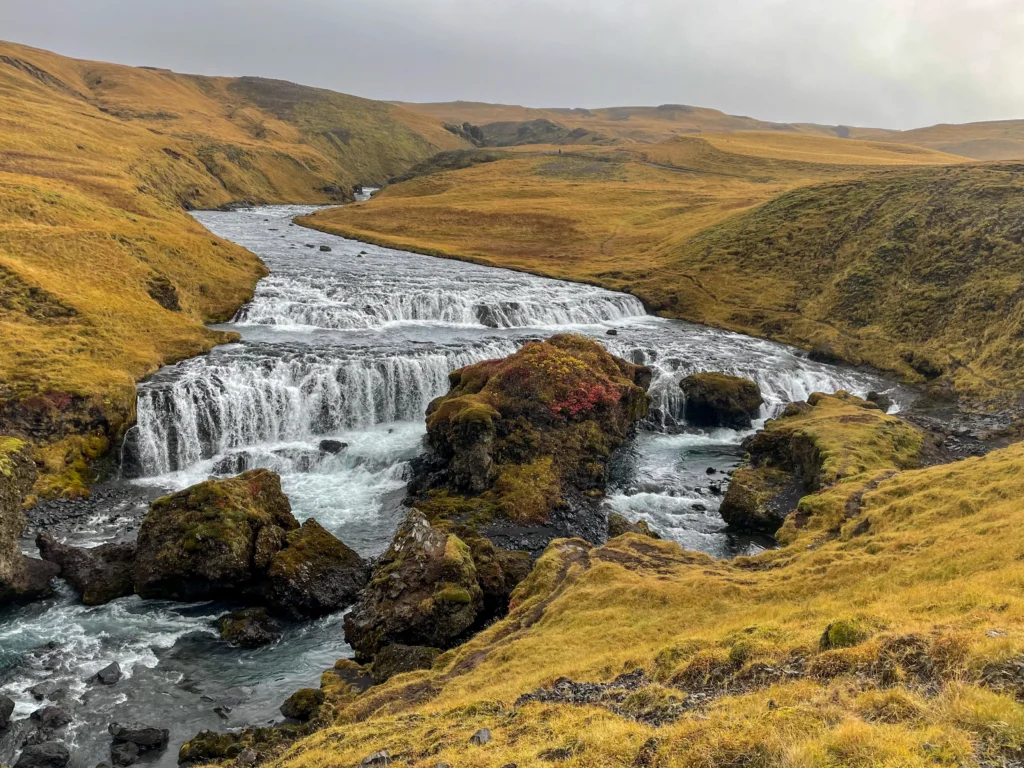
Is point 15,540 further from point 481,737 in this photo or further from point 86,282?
point 86,282

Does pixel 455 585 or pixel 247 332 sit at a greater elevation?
pixel 247 332

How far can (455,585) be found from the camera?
71.8 feet

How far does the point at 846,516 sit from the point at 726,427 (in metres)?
22.0

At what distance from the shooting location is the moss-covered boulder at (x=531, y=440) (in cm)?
3178

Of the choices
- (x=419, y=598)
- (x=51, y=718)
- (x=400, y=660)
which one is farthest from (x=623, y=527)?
(x=51, y=718)

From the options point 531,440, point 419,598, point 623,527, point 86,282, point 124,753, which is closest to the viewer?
Answer: point 124,753

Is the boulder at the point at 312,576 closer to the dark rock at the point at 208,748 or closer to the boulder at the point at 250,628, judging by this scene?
the boulder at the point at 250,628

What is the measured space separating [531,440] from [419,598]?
1574 cm

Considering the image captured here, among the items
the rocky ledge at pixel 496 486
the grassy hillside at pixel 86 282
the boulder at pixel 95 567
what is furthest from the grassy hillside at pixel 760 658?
the grassy hillside at pixel 86 282

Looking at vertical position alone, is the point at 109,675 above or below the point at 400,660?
below

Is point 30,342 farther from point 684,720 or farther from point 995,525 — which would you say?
point 995,525

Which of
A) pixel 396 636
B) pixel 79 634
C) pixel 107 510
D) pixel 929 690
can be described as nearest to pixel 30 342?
pixel 107 510

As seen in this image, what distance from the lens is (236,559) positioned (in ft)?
81.1

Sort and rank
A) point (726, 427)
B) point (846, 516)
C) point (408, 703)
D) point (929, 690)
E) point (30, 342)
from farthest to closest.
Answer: point (726, 427) → point (30, 342) → point (846, 516) → point (408, 703) → point (929, 690)
